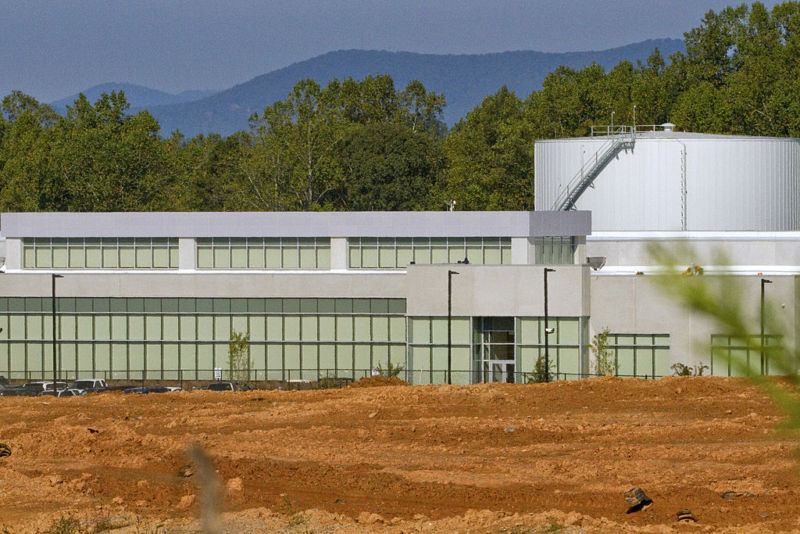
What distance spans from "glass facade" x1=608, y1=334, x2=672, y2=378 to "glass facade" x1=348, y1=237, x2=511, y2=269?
9995 millimetres

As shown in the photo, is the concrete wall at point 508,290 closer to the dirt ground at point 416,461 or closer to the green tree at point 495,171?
the dirt ground at point 416,461

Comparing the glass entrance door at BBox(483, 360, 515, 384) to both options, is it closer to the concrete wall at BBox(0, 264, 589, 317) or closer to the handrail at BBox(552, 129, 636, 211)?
the concrete wall at BBox(0, 264, 589, 317)

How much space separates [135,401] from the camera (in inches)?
2153

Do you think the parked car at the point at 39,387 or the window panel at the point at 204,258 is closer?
the parked car at the point at 39,387

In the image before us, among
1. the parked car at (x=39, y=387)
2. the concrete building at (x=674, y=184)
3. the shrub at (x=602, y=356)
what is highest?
the concrete building at (x=674, y=184)

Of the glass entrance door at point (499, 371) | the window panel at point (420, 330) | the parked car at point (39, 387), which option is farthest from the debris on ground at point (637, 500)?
the parked car at point (39, 387)

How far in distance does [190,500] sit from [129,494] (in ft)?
7.24

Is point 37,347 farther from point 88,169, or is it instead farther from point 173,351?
point 88,169

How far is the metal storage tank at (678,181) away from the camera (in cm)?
8162

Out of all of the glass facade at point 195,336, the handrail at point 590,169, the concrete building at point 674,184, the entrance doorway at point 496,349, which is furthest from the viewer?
the handrail at point 590,169

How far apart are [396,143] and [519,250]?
8315 cm

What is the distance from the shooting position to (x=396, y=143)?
155375 millimetres

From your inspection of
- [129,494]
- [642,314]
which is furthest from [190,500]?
[642,314]

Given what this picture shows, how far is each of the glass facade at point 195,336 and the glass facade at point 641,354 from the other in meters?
13.5
